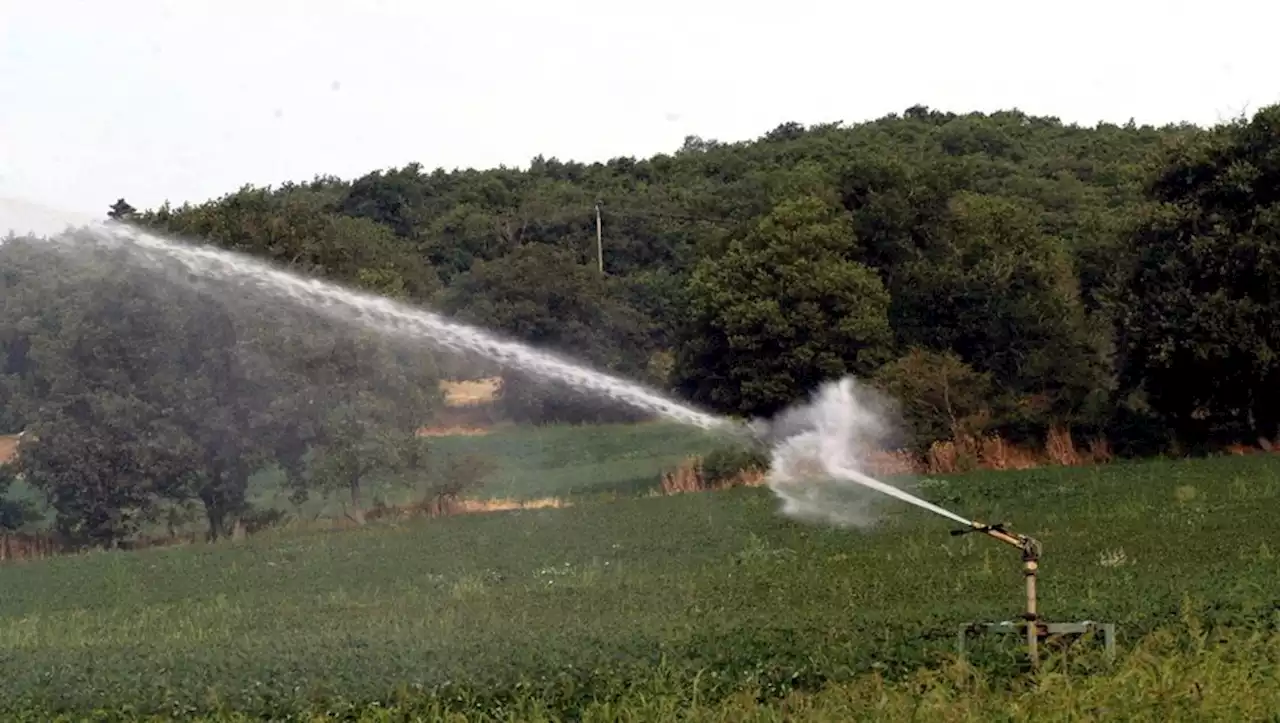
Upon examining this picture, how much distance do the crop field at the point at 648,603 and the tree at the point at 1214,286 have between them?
3317 mm

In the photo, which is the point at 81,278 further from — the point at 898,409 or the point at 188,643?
the point at 188,643

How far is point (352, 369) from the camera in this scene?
4234 centimetres

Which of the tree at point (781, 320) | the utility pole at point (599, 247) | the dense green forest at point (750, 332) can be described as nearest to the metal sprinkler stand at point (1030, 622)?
the dense green forest at point (750, 332)

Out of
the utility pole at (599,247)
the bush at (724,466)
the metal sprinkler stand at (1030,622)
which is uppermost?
the utility pole at (599,247)

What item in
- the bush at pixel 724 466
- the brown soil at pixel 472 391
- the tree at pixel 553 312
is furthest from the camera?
the tree at pixel 553 312

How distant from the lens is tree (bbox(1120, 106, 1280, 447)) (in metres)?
39.5

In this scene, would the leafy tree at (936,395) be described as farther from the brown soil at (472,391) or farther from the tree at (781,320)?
the brown soil at (472,391)

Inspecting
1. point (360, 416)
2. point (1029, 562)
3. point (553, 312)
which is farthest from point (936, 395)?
point (1029, 562)

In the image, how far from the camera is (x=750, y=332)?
160 feet

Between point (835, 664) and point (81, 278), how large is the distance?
1284 inches

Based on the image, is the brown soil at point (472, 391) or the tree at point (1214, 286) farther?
the brown soil at point (472, 391)

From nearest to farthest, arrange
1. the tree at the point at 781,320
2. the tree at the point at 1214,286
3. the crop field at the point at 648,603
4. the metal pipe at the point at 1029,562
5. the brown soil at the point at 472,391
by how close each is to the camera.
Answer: the metal pipe at the point at 1029,562 < the crop field at the point at 648,603 < the tree at the point at 1214,286 < the tree at the point at 781,320 < the brown soil at the point at 472,391

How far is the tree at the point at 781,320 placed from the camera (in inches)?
1900

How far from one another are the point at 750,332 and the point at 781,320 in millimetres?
1131
